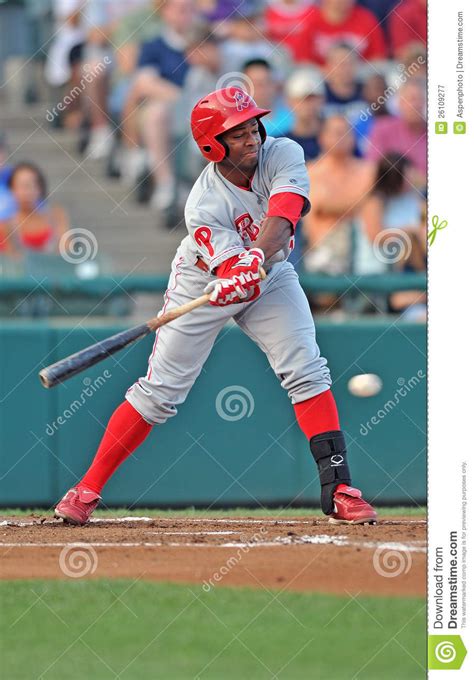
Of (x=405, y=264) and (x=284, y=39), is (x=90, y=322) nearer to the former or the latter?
(x=405, y=264)

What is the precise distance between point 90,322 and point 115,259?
78.6 inches

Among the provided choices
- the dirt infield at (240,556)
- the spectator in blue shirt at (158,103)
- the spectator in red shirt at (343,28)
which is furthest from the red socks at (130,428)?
the spectator in red shirt at (343,28)

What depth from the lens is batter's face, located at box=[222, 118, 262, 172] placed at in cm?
448

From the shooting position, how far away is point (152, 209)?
833cm

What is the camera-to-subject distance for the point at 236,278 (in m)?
4.33

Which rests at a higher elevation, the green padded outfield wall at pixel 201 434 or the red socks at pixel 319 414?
the red socks at pixel 319 414

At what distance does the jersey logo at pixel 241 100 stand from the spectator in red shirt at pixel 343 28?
4196 millimetres

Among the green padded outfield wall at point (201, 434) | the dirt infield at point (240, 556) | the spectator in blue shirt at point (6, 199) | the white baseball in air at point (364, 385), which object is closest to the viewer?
the dirt infield at point (240, 556)

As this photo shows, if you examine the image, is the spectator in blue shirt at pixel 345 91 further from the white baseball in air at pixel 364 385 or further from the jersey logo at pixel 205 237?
the jersey logo at pixel 205 237

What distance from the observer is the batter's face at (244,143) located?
14.7 ft

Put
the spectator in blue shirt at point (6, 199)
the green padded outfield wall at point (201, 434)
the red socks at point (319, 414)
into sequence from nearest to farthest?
the red socks at point (319, 414), the green padded outfield wall at point (201, 434), the spectator in blue shirt at point (6, 199)

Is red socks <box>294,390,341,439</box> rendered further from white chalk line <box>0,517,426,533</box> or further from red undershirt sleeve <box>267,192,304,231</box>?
red undershirt sleeve <box>267,192,304,231</box>
